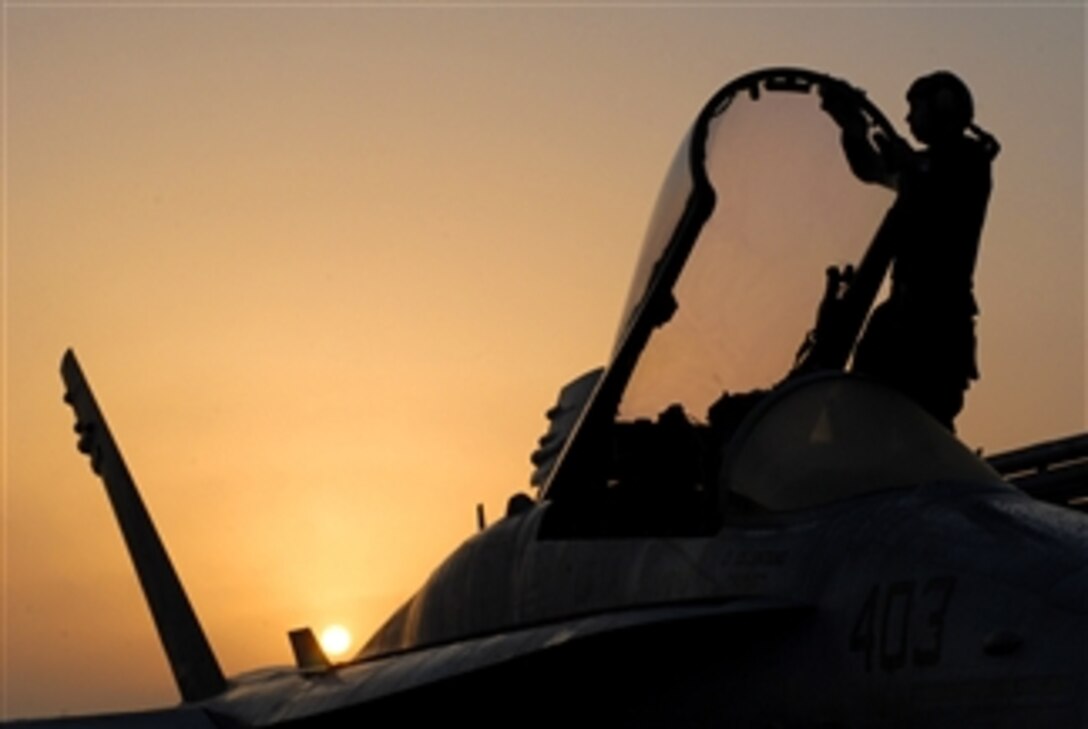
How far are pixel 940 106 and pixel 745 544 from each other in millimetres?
2302

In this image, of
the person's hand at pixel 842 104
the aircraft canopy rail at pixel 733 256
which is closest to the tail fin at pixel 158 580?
the aircraft canopy rail at pixel 733 256

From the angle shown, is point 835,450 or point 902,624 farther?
point 835,450

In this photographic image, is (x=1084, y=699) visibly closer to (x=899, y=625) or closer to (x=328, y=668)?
(x=899, y=625)

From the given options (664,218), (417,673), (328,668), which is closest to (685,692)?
(417,673)

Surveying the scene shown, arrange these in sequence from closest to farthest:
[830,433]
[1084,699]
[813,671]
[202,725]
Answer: [1084,699] < [813,671] < [830,433] < [202,725]

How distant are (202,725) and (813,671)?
455cm

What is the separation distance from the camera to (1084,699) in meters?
6.14

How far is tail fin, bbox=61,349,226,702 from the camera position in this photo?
13.9m

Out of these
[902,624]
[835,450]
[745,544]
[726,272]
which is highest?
[726,272]

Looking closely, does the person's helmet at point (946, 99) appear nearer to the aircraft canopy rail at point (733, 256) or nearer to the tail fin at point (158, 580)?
the aircraft canopy rail at point (733, 256)

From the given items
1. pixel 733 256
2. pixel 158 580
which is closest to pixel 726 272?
pixel 733 256

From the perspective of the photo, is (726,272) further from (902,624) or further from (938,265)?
(902,624)

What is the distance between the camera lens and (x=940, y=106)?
29.6 ft

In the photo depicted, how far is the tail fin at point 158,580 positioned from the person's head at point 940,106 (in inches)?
264
